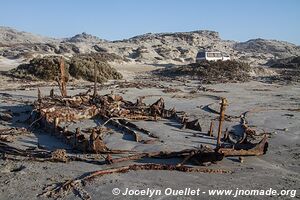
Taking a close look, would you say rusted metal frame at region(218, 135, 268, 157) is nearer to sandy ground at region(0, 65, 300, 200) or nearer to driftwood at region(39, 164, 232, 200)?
sandy ground at region(0, 65, 300, 200)

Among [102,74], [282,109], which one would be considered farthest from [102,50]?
[282,109]

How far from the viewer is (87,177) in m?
6.00

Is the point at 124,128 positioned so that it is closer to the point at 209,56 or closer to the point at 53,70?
the point at 53,70

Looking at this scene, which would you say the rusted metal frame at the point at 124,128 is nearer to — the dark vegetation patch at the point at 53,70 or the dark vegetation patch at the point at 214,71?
the dark vegetation patch at the point at 53,70

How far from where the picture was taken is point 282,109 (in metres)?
13.7

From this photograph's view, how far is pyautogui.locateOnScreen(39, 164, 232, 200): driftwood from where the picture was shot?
5.43 m

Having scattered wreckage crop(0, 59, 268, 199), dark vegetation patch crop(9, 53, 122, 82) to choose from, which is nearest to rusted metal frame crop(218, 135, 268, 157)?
scattered wreckage crop(0, 59, 268, 199)

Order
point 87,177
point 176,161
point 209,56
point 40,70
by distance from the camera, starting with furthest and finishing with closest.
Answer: point 209,56
point 40,70
point 176,161
point 87,177

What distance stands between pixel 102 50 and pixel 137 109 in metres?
47.4

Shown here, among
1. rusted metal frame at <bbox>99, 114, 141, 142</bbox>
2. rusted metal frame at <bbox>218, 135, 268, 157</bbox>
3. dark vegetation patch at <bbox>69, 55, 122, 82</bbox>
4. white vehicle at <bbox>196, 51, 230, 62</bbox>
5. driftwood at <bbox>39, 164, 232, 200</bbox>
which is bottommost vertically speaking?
driftwood at <bbox>39, 164, 232, 200</bbox>

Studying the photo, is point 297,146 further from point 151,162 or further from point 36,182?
point 36,182

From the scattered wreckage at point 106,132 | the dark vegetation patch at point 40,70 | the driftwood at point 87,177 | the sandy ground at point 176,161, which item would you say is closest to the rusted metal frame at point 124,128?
the scattered wreckage at point 106,132

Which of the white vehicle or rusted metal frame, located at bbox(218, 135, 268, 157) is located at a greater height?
the white vehicle

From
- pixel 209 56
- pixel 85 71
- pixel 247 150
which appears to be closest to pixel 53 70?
pixel 85 71
